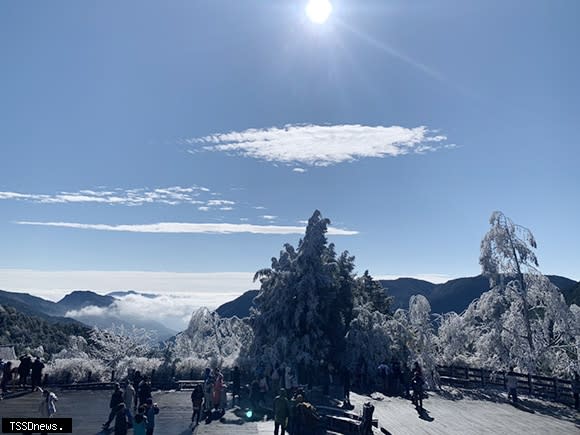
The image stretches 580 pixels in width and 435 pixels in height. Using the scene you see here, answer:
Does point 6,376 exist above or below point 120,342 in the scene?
below

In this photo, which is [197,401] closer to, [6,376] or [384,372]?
[384,372]

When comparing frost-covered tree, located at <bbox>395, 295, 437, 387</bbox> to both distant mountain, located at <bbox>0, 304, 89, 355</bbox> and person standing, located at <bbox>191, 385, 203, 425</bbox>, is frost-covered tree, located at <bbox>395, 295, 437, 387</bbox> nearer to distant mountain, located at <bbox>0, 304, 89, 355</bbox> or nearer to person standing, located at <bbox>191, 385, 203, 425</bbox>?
person standing, located at <bbox>191, 385, 203, 425</bbox>

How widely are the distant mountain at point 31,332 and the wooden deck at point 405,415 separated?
262 ft

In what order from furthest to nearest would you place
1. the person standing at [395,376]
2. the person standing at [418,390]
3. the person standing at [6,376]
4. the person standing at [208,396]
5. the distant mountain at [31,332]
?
the distant mountain at [31,332] < the person standing at [395,376] < the person standing at [6,376] < the person standing at [418,390] < the person standing at [208,396]

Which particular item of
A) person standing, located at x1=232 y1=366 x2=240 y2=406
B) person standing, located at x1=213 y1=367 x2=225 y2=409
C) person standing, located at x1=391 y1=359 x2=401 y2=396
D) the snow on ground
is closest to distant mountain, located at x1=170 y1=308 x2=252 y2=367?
person standing, located at x1=232 y1=366 x2=240 y2=406

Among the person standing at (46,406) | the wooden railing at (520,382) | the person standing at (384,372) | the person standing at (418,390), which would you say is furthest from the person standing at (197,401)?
the wooden railing at (520,382)

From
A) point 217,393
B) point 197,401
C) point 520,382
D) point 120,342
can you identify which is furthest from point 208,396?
point 120,342

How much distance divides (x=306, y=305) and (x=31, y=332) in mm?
96458

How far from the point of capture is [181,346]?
37438 mm

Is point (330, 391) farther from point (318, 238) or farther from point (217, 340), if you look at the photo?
point (217, 340)

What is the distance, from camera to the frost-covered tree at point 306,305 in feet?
88.5

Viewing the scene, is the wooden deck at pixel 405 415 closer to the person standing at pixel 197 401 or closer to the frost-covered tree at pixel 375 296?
the person standing at pixel 197 401

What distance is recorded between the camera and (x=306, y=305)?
27891 millimetres

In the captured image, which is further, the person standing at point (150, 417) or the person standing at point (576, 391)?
the person standing at point (576, 391)
